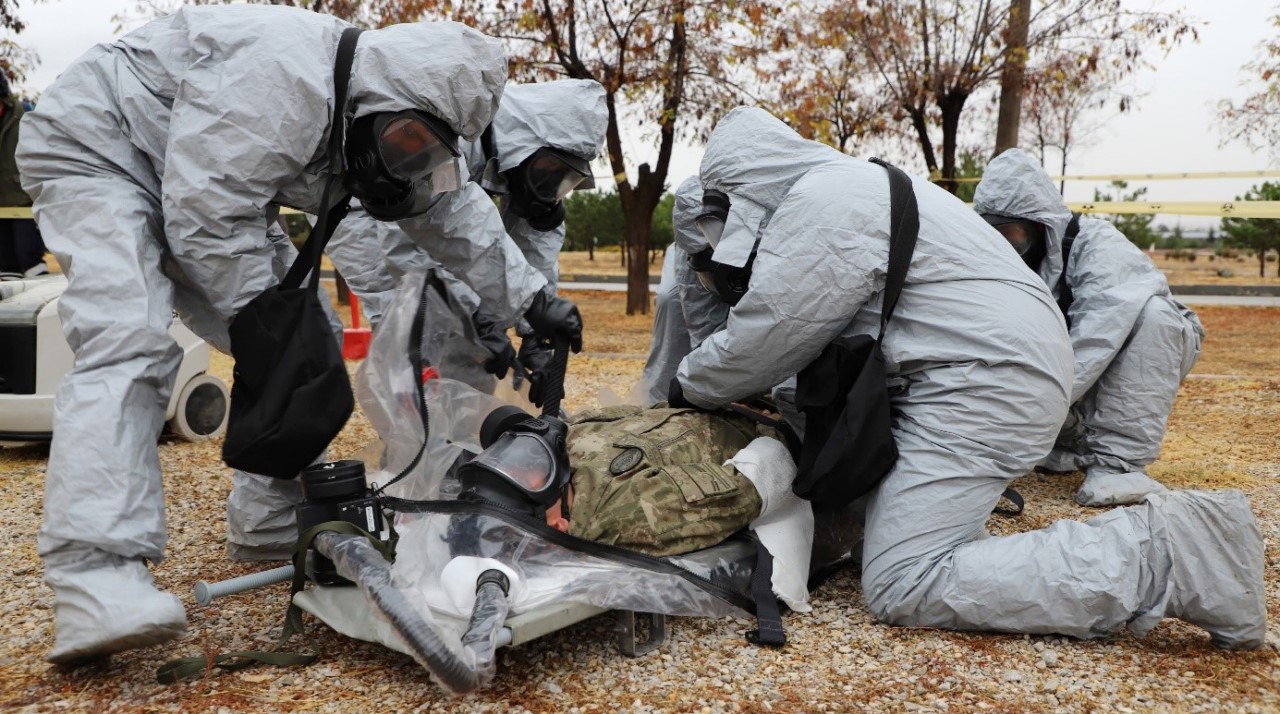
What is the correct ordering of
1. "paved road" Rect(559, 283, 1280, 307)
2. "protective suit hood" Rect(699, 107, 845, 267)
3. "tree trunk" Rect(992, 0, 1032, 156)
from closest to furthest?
1. "protective suit hood" Rect(699, 107, 845, 267)
2. "tree trunk" Rect(992, 0, 1032, 156)
3. "paved road" Rect(559, 283, 1280, 307)

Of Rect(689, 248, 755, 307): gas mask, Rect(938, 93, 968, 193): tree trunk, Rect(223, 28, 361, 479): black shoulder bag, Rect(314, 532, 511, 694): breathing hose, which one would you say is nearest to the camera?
Rect(314, 532, 511, 694): breathing hose

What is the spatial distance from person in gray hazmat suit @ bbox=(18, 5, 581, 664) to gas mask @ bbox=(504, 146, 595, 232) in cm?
132

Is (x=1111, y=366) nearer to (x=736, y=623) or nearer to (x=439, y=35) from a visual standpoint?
(x=736, y=623)

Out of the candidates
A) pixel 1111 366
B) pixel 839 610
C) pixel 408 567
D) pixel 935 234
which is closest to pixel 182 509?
pixel 408 567

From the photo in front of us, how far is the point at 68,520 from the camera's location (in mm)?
1977

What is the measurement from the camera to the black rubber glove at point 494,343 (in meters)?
3.46

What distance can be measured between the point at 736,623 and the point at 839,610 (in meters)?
0.30

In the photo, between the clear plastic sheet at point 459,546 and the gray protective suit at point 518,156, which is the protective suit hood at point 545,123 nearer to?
the gray protective suit at point 518,156

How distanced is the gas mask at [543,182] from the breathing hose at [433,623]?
2124 millimetres

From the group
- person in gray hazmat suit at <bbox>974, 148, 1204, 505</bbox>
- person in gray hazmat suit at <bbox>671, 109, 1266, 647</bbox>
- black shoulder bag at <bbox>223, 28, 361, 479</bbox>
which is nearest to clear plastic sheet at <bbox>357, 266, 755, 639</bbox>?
black shoulder bag at <bbox>223, 28, 361, 479</bbox>

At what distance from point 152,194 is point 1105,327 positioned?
3079 mm

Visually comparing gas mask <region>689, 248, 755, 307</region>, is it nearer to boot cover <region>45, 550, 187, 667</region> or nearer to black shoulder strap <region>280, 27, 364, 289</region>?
black shoulder strap <region>280, 27, 364, 289</region>

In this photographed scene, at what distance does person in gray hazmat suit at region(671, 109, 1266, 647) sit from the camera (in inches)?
84.0

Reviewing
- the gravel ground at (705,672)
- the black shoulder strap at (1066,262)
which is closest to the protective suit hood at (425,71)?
the gravel ground at (705,672)
